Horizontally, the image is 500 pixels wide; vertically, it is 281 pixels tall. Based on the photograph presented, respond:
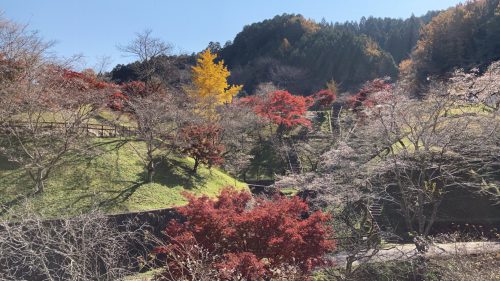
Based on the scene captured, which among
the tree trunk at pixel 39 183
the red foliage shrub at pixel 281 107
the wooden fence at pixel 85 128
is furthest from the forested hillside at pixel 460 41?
the tree trunk at pixel 39 183

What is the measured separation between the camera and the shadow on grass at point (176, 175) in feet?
60.1

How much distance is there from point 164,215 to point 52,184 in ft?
15.8

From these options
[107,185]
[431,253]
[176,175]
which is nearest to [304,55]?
[176,175]

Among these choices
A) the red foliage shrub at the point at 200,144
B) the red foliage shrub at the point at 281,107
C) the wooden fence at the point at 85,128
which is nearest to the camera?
the wooden fence at the point at 85,128

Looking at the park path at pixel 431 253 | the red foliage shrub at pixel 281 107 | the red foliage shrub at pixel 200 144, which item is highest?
the red foliage shrub at pixel 281 107

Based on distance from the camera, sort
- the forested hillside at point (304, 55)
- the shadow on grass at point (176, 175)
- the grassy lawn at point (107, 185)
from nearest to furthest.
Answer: the grassy lawn at point (107, 185)
the shadow on grass at point (176, 175)
the forested hillside at point (304, 55)

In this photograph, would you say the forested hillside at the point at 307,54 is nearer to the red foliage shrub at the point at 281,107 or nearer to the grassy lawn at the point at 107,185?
the red foliage shrub at the point at 281,107

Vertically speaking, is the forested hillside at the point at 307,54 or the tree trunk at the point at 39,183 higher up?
the forested hillside at the point at 307,54

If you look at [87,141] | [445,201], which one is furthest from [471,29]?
[87,141]

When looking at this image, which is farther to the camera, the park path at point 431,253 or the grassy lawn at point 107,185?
the grassy lawn at point 107,185

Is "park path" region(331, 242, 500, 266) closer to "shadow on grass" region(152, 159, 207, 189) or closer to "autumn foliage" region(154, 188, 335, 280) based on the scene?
"autumn foliage" region(154, 188, 335, 280)

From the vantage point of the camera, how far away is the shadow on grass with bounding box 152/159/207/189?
18328 mm

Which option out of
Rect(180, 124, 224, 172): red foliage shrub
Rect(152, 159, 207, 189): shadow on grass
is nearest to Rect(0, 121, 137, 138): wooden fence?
Rect(152, 159, 207, 189): shadow on grass

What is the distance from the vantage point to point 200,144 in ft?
65.4
